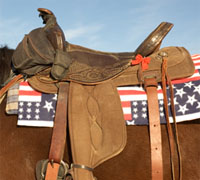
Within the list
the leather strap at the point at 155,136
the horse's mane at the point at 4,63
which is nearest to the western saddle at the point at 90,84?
the leather strap at the point at 155,136

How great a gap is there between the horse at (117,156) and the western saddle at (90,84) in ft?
0.19

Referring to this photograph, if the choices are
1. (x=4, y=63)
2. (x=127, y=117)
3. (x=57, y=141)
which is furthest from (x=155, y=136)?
(x=4, y=63)

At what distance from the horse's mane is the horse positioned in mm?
413

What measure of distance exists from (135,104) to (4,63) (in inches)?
45.0

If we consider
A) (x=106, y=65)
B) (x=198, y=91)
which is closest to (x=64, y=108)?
(x=106, y=65)

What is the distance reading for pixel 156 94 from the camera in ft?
4.69

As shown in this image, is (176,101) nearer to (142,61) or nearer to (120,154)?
(142,61)

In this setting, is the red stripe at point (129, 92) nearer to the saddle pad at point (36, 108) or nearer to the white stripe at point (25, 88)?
the saddle pad at point (36, 108)

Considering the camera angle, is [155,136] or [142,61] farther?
[142,61]

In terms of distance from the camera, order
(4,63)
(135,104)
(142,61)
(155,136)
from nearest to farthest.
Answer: (155,136) → (135,104) → (142,61) → (4,63)

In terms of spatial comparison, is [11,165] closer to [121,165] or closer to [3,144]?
[3,144]

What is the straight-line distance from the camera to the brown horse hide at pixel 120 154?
1.38 metres

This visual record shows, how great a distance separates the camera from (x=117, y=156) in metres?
1.39

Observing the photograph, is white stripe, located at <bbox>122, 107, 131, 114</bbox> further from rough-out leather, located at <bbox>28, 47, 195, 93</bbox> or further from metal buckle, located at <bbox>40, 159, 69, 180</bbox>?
metal buckle, located at <bbox>40, 159, 69, 180</bbox>
